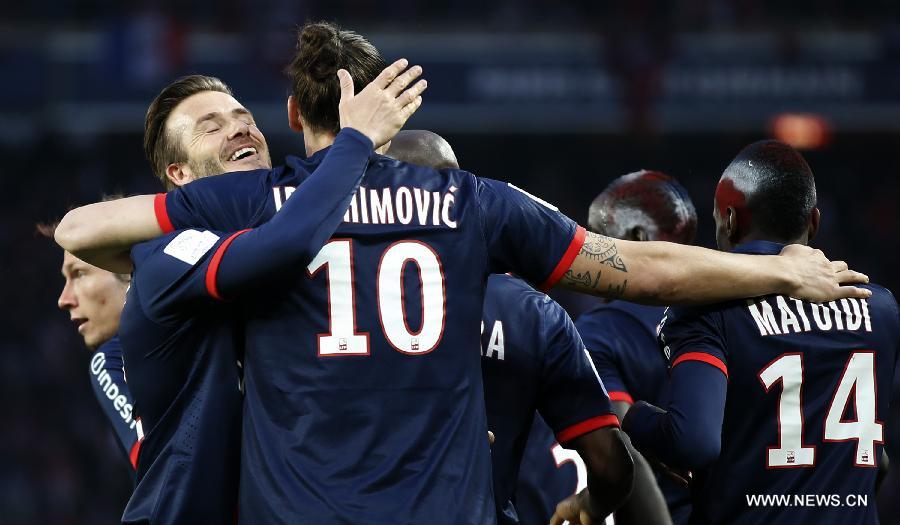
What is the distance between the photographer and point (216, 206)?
299 centimetres

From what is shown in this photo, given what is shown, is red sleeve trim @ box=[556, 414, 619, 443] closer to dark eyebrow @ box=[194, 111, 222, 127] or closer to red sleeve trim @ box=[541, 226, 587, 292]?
red sleeve trim @ box=[541, 226, 587, 292]

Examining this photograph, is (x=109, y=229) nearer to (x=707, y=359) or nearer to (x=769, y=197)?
(x=707, y=359)

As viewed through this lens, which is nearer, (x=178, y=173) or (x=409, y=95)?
(x=409, y=95)

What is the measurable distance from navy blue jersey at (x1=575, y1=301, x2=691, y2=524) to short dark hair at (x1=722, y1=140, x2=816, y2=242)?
666 mm

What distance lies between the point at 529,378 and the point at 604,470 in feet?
1.10

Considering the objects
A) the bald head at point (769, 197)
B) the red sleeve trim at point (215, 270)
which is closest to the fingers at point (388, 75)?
the red sleeve trim at point (215, 270)

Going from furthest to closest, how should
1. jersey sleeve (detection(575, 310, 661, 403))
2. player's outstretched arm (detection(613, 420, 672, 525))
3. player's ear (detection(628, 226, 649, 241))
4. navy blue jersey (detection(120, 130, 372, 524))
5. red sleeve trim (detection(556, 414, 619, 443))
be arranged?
player's ear (detection(628, 226, 649, 241))
jersey sleeve (detection(575, 310, 661, 403))
player's outstretched arm (detection(613, 420, 672, 525))
red sleeve trim (detection(556, 414, 619, 443))
navy blue jersey (detection(120, 130, 372, 524))

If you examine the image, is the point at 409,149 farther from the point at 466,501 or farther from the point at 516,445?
the point at 466,501

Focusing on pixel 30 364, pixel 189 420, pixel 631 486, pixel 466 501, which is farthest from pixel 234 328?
pixel 30 364

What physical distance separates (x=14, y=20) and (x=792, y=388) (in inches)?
706

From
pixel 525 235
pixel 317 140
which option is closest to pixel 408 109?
pixel 317 140

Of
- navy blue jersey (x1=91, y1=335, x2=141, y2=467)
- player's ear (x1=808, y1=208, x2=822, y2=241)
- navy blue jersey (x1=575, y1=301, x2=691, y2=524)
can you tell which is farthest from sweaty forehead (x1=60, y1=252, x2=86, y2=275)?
player's ear (x1=808, y1=208, x2=822, y2=241)

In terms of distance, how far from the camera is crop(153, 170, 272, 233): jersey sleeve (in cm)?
299

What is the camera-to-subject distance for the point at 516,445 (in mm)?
3527
